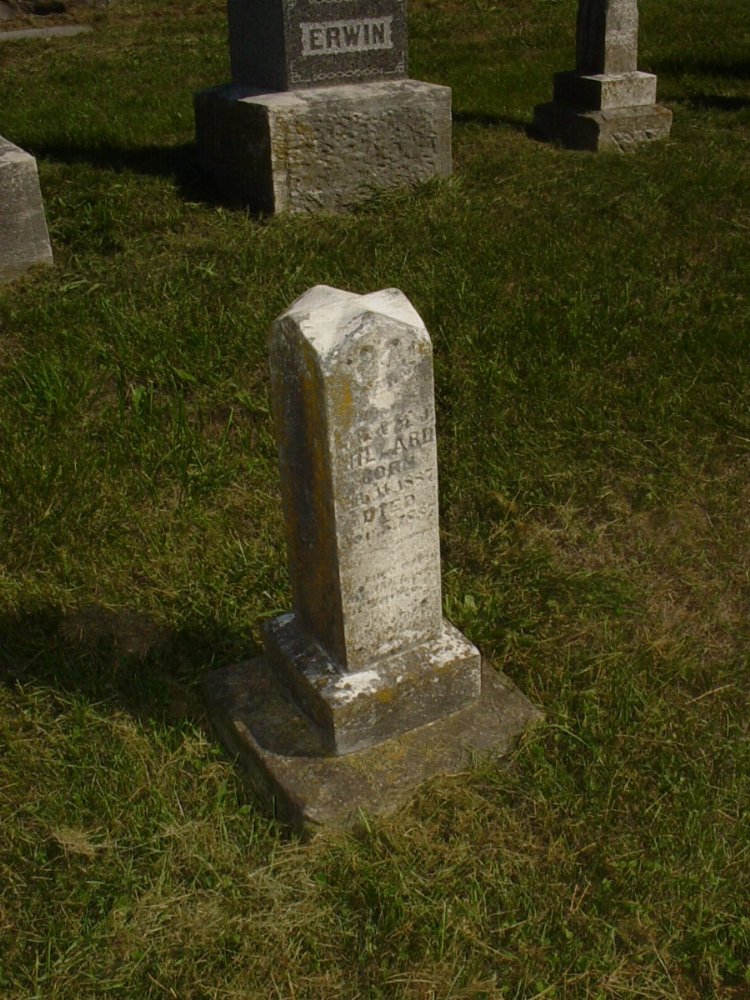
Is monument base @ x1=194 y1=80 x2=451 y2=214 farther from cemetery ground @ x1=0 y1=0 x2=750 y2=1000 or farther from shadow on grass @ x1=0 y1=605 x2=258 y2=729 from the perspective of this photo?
shadow on grass @ x1=0 y1=605 x2=258 y2=729

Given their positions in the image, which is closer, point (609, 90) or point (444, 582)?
point (444, 582)

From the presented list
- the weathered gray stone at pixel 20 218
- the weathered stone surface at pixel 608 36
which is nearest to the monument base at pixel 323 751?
the weathered gray stone at pixel 20 218

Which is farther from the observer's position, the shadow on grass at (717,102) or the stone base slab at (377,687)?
the shadow on grass at (717,102)

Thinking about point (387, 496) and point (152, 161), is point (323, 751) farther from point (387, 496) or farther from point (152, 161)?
point (152, 161)

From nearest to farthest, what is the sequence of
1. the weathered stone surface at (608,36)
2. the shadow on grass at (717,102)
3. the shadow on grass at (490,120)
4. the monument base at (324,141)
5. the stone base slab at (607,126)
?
the monument base at (324,141) → the stone base slab at (607,126) → the weathered stone surface at (608,36) → the shadow on grass at (490,120) → the shadow on grass at (717,102)

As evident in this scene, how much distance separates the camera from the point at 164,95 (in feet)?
29.5

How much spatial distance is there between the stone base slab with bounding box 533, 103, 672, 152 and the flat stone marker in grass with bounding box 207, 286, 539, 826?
5.51 meters

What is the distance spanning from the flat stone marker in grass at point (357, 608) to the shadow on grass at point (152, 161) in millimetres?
3956

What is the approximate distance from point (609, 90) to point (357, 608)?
603 cm

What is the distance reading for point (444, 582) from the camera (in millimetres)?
3566

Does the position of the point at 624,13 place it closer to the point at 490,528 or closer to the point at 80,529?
the point at 490,528

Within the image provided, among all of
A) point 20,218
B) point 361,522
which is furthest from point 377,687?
point 20,218

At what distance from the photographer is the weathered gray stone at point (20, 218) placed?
5312 mm

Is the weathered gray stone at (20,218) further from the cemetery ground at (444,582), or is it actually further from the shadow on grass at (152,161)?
the shadow on grass at (152,161)
